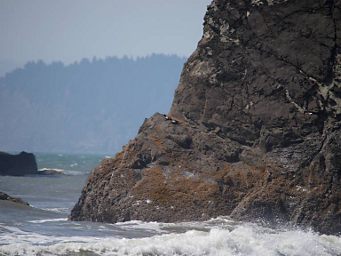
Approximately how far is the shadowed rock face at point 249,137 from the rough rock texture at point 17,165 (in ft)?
156

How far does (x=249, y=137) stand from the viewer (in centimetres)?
1977

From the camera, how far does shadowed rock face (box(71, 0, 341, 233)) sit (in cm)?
1825

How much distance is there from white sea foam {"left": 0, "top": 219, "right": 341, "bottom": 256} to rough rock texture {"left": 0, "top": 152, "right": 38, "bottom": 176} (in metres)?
52.0

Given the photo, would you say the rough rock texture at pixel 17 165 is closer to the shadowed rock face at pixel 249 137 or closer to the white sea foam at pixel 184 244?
the shadowed rock face at pixel 249 137

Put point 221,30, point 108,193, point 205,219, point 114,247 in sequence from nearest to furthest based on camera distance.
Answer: point 114,247
point 205,219
point 108,193
point 221,30

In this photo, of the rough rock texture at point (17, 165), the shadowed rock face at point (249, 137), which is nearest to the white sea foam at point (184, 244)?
the shadowed rock face at point (249, 137)

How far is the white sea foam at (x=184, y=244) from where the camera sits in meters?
13.7

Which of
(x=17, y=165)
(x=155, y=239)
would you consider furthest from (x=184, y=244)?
(x=17, y=165)

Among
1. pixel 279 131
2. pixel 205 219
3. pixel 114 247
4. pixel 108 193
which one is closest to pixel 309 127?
pixel 279 131

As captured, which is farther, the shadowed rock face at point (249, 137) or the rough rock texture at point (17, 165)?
the rough rock texture at point (17, 165)

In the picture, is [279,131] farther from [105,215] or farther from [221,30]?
[105,215]

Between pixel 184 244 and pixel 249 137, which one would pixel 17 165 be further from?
pixel 184 244

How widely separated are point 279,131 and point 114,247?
6.92 metres

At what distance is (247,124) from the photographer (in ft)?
65.0
